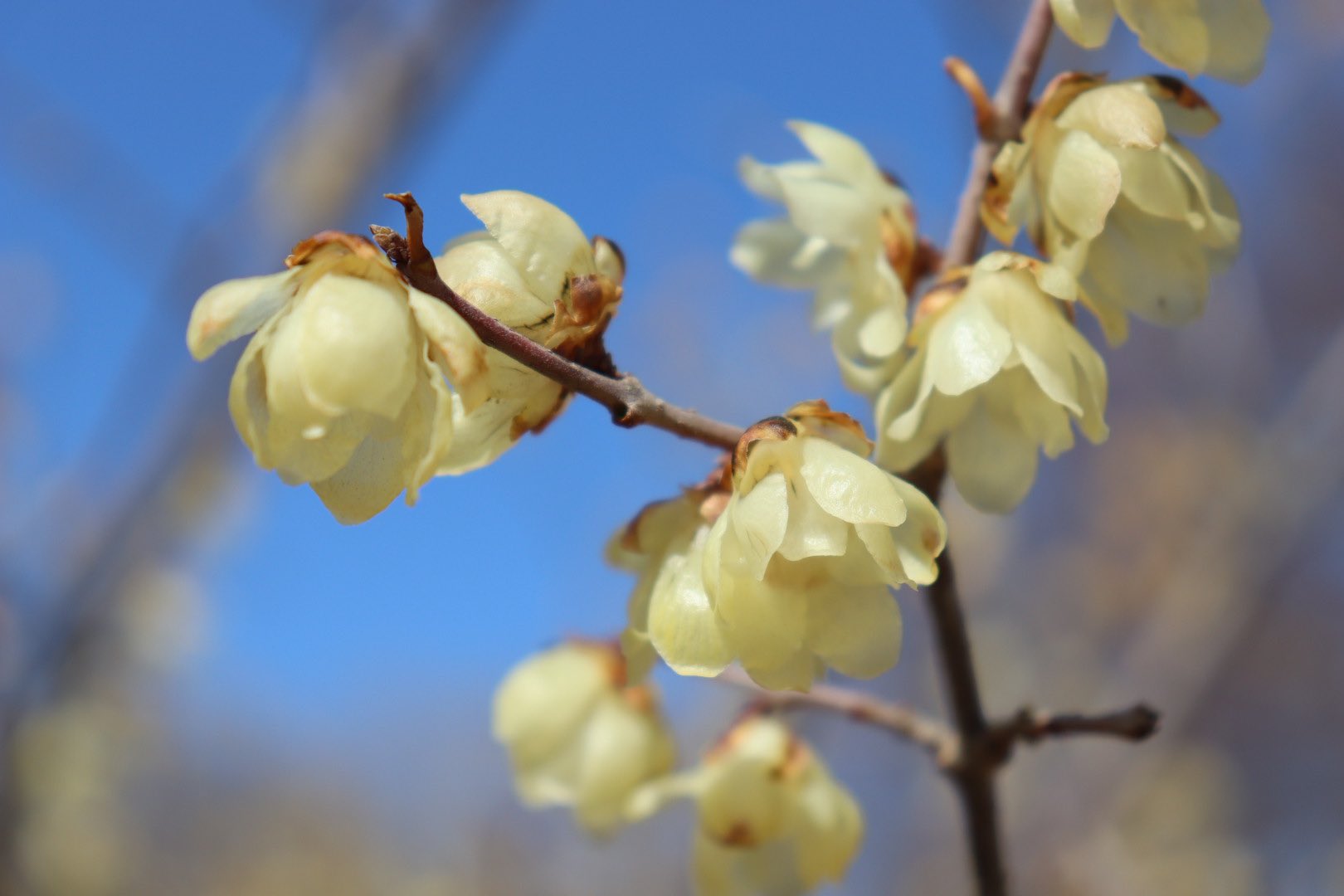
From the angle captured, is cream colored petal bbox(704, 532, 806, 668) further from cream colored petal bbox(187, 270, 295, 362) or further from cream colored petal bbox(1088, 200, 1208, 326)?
cream colored petal bbox(1088, 200, 1208, 326)

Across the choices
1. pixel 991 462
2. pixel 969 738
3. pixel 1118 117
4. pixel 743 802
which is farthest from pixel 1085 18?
pixel 743 802

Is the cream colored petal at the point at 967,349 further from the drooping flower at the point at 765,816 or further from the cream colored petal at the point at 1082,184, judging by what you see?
the drooping flower at the point at 765,816

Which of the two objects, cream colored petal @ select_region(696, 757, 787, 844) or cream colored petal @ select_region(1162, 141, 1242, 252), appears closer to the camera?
cream colored petal @ select_region(1162, 141, 1242, 252)

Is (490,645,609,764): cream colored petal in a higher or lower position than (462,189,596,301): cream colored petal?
lower

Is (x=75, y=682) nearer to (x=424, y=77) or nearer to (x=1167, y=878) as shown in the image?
(x=424, y=77)

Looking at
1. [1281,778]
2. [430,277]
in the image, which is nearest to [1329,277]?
[1281,778]

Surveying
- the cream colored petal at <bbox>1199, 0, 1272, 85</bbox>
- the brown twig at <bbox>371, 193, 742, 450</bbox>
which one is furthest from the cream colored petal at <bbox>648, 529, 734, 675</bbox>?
the cream colored petal at <bbox>1199, 0, 1272, 85</bbox>

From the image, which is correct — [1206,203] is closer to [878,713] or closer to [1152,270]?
[1152,270]
